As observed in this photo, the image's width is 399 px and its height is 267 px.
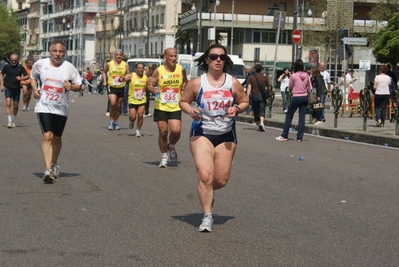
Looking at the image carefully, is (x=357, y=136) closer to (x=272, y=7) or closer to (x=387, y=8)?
(x=387, y=8)

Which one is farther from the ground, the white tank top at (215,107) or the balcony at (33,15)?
the balcony at (33,15)

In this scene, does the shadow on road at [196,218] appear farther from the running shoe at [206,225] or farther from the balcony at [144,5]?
the balcony at [144,5]

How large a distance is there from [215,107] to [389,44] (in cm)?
3846

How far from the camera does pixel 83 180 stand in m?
12.4

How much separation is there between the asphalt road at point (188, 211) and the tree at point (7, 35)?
12459 cm

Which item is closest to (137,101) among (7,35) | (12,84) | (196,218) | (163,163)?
(12,84)

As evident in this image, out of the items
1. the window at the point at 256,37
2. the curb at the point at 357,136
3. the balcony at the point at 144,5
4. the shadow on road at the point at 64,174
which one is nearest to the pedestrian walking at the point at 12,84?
the curb at the point at 357,136

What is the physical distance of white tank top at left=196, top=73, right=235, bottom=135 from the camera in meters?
8.88

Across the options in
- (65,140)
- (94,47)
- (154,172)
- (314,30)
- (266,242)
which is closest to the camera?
(266,242)

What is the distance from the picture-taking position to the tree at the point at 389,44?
45906 mm

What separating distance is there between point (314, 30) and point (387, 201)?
47.4 m

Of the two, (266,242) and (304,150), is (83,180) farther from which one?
(304,150)

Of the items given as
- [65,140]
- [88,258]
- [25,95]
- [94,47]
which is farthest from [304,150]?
[94,47]

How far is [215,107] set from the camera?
888 cm
